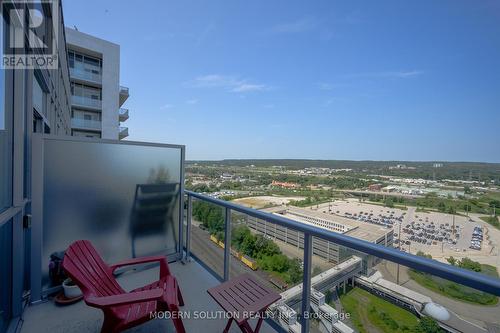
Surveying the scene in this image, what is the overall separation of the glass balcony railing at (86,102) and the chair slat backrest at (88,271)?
2262 cm

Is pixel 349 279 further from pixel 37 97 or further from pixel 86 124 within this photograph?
pixel 86 124

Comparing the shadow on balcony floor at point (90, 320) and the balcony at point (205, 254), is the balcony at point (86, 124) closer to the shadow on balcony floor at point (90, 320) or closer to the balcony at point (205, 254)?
the balcony at point (205, 254)

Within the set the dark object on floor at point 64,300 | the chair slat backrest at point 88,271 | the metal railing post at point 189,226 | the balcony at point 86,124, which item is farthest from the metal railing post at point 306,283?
the balcony at point 86,124

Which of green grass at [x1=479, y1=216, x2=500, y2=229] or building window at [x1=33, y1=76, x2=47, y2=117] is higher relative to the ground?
building window at [x1=33, y1=76, x2=47, y2=117]

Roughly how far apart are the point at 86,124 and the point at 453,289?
24.5 metres

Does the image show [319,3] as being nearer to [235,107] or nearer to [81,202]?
[235,107]

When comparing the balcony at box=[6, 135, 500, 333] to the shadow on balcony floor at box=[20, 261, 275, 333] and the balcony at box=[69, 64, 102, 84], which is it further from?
the balcony at box=[69, 64, 102, 84]

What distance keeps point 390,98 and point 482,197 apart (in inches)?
504

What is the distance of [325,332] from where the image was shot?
5.34ft

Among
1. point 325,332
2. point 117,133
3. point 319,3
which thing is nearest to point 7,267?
point 325,332

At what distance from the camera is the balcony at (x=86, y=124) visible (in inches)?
773

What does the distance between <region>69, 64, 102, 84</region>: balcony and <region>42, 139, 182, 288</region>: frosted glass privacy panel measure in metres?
22.0

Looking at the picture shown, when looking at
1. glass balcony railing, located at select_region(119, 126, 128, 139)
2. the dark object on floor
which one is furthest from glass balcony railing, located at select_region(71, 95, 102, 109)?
the dark object on floor

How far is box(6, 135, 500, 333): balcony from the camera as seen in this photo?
47.9 inches
